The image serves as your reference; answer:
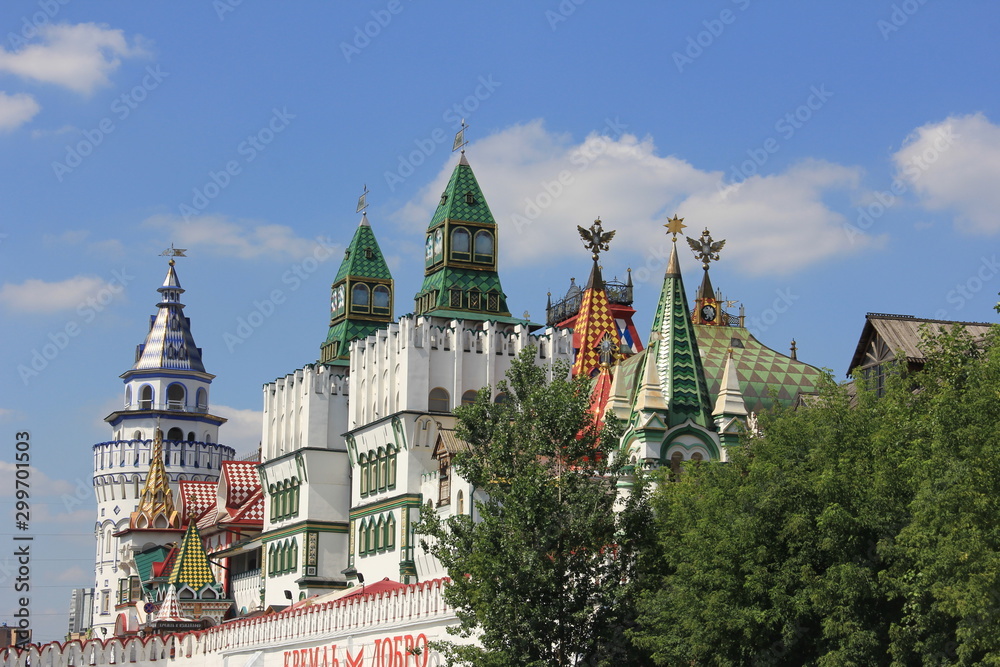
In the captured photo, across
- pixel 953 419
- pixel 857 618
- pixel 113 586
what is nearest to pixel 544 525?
pixel 857 618

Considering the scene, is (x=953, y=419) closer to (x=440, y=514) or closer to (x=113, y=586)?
(x=440, y=514)

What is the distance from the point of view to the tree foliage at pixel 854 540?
101 feet

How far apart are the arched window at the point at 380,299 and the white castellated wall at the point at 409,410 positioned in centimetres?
868

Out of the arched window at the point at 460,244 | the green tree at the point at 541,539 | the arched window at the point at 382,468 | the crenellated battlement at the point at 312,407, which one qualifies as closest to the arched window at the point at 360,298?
the crenellated battlement at the point at 312,407

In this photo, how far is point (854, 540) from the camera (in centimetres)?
3469

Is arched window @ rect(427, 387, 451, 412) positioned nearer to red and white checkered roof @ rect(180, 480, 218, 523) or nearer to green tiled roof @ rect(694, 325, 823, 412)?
green tiled roof @ rect(694, 325, 823, 412)

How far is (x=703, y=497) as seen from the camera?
131 feet

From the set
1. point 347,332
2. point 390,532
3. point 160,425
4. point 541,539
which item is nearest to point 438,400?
point 390,532

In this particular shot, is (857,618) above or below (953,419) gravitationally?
below

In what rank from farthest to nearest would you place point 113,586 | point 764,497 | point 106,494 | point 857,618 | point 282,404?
point 106,494 < point 113,586 < point 282,404 < point 764,497 < point 857,618

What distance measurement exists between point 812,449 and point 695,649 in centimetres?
532

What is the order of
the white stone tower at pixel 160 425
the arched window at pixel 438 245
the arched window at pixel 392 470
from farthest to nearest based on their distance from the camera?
the white stone tower at pixel 160 425 < the arched window at pixel 438 245 < the arched window at pixel 392 470

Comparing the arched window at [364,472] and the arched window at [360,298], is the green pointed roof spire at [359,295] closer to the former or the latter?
the arched window at [360,298]

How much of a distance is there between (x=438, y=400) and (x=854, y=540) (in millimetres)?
37871
